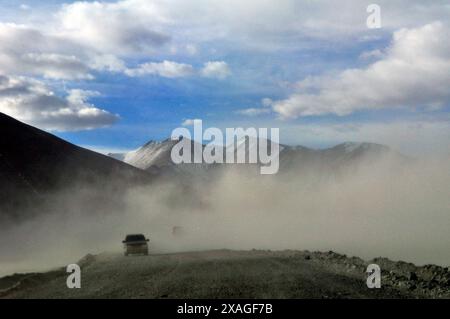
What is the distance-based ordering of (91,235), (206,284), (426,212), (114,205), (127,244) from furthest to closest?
(426,212), (114,205), (91,235), (127,244), (206,284)

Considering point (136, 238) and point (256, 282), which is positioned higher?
point (136, 238)

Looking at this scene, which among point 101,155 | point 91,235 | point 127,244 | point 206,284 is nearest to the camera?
point 206,284

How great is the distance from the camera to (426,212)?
18000 cm

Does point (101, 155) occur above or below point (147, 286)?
above

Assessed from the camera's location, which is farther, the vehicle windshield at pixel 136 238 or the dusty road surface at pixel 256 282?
the vehicle windshield at pixel 136 238

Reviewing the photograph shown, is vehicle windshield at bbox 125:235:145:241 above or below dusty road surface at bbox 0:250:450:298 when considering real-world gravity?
above

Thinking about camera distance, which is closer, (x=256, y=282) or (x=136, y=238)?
(x=256, y=282)

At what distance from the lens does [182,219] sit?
147000 millimetres

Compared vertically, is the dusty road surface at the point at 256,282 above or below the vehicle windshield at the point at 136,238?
below

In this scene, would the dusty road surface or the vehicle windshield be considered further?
the vehicle windshield
